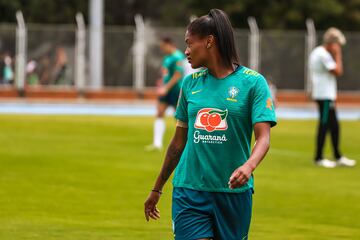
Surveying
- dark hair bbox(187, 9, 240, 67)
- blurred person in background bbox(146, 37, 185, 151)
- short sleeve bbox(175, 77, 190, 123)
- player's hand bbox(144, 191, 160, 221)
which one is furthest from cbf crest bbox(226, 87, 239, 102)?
blurred person in background bbox(146, 37, 185, 151)

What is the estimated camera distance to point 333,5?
4759 cm

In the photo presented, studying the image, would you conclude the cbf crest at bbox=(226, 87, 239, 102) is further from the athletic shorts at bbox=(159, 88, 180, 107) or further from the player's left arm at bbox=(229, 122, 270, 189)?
the athletic shorts at bbox=(159, 88, 180, 107)

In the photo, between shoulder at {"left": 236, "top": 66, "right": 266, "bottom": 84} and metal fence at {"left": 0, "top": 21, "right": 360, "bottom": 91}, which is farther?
metal fence at {"left": 0, "top": 21, "right": 360, "bottom": 91}

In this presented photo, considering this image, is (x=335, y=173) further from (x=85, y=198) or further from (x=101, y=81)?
(x=101, y=81)

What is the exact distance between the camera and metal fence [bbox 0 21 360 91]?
38188mm

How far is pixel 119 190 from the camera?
13.3 m

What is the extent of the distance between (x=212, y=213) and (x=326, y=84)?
10.8m

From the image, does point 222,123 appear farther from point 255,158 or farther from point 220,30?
point 220,30

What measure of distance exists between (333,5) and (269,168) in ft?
105

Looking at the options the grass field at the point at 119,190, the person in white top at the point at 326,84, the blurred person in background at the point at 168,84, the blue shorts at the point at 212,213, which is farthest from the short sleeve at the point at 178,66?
the blue shorts at the point at 212,213

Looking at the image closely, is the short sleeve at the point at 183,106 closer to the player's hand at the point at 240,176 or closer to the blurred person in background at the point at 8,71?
the player's hand at the point at 240,176

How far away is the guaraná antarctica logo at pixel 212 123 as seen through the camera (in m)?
Result: 6.09

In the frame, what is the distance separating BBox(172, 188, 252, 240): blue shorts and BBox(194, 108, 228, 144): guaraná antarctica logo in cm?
31

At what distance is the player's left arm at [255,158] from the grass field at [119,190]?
12.8ft
